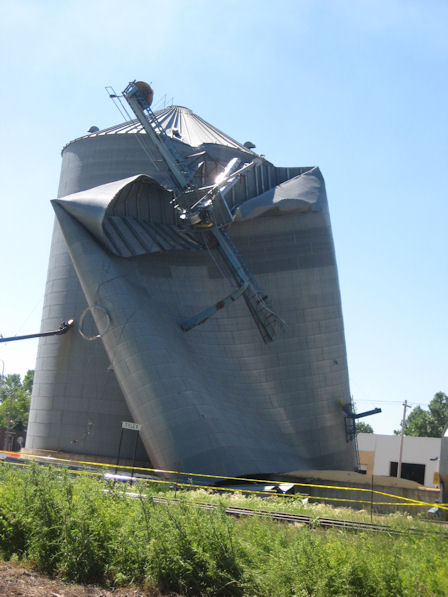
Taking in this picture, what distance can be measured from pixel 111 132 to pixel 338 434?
77.7 ft

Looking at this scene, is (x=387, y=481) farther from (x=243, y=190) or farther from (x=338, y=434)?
(x=243, y=190)

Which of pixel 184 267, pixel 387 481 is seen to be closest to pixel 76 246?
pixel 184 267

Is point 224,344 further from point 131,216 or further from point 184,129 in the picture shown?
point 184,129

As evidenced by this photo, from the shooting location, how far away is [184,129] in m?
41.4

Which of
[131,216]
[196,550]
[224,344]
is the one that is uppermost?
[131,216]

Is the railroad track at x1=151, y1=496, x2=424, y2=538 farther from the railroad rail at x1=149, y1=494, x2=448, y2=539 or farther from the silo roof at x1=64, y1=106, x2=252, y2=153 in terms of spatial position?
the silo roof at x1=64, y1=106, x2=252, y2=153

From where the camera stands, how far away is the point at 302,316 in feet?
119

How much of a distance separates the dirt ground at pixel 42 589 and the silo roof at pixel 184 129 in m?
31.9

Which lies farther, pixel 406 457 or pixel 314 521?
pixel 406 457

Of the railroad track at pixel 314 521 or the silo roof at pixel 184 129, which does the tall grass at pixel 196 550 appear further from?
the silo roof at pixel 184 129

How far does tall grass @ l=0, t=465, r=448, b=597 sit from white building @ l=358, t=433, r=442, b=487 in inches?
2599

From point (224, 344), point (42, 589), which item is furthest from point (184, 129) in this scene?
point (42, 589)

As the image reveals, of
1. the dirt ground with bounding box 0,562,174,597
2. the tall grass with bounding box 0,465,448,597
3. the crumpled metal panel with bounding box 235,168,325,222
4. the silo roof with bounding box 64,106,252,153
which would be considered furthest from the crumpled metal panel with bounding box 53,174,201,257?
the dirt ground with bounding box 0,562,174,597

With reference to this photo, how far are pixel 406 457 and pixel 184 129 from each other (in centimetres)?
5114
